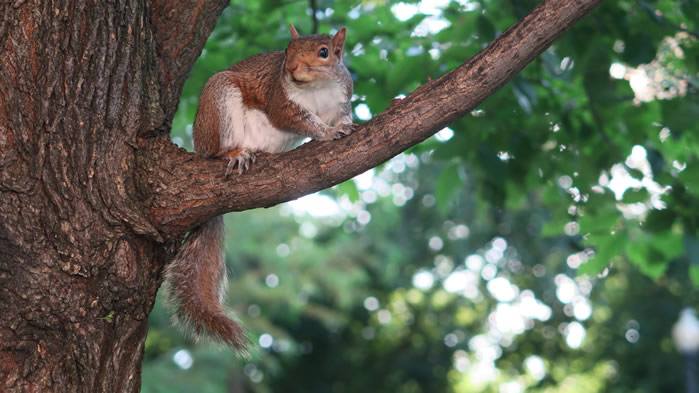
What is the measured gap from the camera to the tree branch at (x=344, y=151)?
1676 mm

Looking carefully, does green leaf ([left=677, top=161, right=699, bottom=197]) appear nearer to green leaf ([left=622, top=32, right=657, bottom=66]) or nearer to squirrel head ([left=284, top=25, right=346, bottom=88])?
green leaf ([left=622, top=32, right=657, bottom=66])

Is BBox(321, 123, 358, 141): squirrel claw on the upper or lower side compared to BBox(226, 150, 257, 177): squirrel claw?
upper

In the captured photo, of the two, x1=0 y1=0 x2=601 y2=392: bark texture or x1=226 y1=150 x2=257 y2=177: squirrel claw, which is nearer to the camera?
x1=0 y1=0 x2=601 y2=392: bark texture

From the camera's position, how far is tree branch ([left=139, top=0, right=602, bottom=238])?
1676 millimetres

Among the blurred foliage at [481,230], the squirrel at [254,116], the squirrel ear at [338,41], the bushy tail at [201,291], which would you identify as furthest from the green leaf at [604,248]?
the bushy tail at [201,291]

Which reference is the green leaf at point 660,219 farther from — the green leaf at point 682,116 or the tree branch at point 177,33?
the tree branch at point 177,33

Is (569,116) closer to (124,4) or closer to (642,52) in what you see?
(642,52)

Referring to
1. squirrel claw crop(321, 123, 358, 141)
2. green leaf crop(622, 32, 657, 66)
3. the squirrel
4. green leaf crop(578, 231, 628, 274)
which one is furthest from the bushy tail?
green leaf crop(622, 32, 657, 66)

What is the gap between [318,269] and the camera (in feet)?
33.8

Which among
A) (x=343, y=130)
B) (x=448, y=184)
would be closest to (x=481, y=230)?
(x=448, y=184)

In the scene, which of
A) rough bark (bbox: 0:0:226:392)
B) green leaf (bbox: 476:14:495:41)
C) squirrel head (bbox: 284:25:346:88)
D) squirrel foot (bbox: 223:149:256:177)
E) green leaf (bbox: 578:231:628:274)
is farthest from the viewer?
green leaf (bbox: 578:231:628:274)

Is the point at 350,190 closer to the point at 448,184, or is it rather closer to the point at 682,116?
the point at 448,184

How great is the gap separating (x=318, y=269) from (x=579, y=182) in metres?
7.80

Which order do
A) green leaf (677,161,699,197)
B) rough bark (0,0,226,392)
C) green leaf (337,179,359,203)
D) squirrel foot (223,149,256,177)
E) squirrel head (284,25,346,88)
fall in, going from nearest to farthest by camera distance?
1. rough bark (0,0,226,392)
2. squirrel foot (223,149,256,177)
3. squirrel head (284,25,346,88)
4. green leaf (677,161,699,197)
5. green leaf (337,179,359,203)
